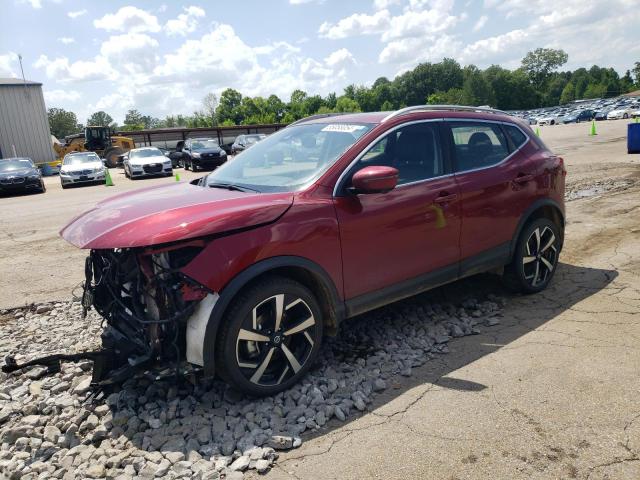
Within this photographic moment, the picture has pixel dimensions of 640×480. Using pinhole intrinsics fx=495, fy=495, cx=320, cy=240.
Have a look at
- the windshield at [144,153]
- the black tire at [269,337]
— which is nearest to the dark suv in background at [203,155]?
the windshield at [144,153]

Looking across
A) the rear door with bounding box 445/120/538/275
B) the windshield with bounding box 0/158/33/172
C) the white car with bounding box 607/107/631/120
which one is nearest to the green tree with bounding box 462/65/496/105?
the white car with bounding box 607/107/631/120

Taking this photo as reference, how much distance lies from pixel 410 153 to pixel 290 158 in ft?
3.21

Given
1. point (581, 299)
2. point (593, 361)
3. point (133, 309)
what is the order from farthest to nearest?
point (581, 299), point (593, 361), point (133, 309)

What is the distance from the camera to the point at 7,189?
56.3ft

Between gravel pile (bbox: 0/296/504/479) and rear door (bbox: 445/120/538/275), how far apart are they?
0.73m

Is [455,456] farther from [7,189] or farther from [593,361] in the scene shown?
[7,189]

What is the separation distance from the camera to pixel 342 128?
4.02 meters

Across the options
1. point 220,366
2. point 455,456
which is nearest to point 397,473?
point 455,456

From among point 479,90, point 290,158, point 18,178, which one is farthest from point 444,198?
point 479,90

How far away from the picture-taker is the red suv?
2.99 metres

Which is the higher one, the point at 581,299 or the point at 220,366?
the point at 220,366

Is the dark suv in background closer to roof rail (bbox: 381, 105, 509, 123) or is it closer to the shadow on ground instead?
roof rail (bbox: 381, 105, 509, 123)

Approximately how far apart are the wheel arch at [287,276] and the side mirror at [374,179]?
625mm

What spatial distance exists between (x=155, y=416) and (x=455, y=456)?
185cm
